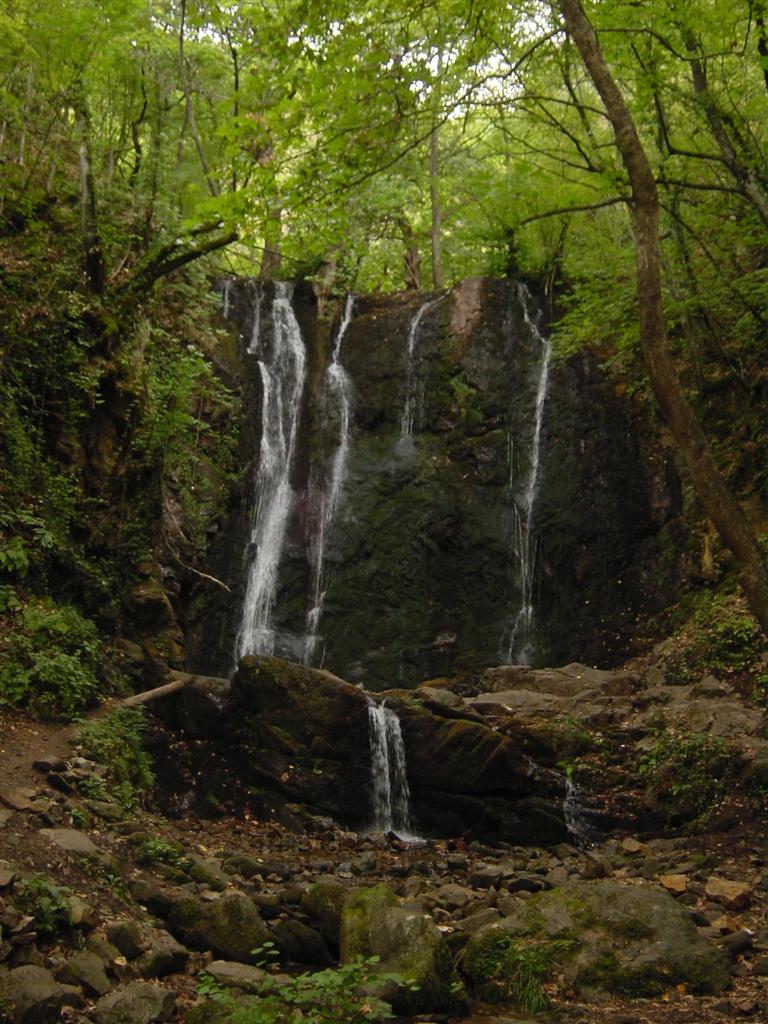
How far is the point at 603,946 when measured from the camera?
203 inches

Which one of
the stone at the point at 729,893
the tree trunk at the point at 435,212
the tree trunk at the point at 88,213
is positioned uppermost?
the tree trunk at the point at 435,212

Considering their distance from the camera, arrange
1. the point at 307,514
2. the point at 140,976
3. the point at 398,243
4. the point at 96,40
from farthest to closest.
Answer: the point at 398,243, the point at 307,514, the point at 96,40, the point at 140,976

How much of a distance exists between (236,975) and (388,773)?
5.32m

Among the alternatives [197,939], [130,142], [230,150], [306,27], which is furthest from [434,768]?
[130,142]

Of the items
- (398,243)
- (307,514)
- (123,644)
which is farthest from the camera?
(398,243)

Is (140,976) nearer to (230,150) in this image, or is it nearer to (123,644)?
(230,150)

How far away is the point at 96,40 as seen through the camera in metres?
9.66

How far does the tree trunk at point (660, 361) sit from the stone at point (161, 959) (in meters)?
3.78

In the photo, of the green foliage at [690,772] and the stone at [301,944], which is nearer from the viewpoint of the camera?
the stone at [301,944]

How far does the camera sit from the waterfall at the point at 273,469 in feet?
49.9

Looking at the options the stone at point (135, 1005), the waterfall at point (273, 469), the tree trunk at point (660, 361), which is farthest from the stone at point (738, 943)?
the waterfall at point (273, 469)

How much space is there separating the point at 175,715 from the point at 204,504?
6042mm

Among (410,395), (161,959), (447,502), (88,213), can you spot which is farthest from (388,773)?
(410,395)

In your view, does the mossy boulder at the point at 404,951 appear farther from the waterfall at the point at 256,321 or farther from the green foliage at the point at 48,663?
the waterfall at the point at 256,321
